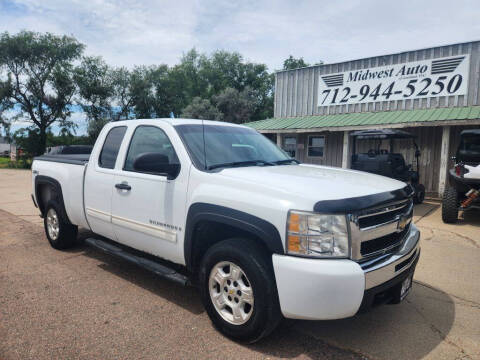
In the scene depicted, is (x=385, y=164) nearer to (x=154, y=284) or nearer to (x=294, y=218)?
(x=154, y=284)

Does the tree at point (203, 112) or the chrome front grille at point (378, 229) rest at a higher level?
the tree at point (203, 112)

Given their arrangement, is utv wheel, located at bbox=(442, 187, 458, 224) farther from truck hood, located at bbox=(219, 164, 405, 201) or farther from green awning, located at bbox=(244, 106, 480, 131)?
truck hood, located at bbox=(219, 164, 405, 201)

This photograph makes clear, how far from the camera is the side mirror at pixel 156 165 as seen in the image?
9.89ft

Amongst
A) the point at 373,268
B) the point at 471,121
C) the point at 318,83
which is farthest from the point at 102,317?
the point at 318,83

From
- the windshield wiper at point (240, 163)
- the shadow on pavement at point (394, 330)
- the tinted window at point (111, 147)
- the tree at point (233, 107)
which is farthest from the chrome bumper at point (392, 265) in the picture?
the tree at point (233, 107)

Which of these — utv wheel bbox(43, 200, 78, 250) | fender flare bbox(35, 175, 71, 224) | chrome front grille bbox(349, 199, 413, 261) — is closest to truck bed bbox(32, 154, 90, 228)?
fender flare bbox(35, 175, 71, 224)

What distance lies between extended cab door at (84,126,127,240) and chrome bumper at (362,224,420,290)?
9.18 feet

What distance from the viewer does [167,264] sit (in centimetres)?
393

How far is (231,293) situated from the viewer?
273 centimetres

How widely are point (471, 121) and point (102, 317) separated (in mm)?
11370

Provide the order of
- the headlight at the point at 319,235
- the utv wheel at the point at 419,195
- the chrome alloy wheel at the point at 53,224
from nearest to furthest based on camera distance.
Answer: the headlight at the point at 319,235, the chrome alloy wheel at the point at 53,224, the utv wheel at the point at 419,195

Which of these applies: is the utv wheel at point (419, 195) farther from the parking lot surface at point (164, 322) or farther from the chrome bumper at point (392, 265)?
the chrome bumper at point (392, 265)

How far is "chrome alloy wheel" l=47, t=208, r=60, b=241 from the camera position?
5031mm

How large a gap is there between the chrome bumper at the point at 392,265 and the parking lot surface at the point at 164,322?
626mm
